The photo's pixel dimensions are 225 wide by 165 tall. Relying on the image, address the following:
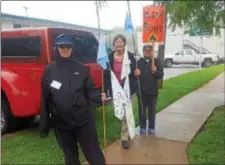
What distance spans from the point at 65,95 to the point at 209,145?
9.74 feet

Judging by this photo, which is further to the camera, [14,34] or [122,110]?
[14,34]

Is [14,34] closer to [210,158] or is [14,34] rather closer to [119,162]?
[119,162]

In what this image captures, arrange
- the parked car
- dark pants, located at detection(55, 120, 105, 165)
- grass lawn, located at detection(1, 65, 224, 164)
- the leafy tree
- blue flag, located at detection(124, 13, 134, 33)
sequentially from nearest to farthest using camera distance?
dark pants, located at detection(55, 120, 105, 165) < grass lawn, located at detection(1, 65, 224, 164) < blue flag, located at detection(124, 13, 134, 33) < the leafy tree < the parked car

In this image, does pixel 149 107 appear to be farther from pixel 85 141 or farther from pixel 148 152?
pixel 85 141

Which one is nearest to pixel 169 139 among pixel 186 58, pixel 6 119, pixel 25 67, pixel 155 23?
pixel 25 67

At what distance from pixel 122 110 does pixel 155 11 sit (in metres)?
4.63

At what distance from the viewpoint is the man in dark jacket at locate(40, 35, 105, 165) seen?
3.63 metres

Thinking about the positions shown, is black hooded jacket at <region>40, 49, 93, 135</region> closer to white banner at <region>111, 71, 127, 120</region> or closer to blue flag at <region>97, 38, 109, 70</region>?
blue flag at <region>97, 38, 109, 70</region>

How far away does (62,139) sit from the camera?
387 cm

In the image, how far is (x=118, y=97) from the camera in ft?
17.5

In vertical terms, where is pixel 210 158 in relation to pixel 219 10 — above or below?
below

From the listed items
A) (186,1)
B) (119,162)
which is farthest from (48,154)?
(186,1)

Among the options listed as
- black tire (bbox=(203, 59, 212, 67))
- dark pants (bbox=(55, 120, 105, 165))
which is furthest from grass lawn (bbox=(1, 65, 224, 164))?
black tire (bbox=(203, 59, 212, 67))

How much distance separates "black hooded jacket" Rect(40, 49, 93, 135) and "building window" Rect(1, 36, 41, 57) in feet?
9.18
